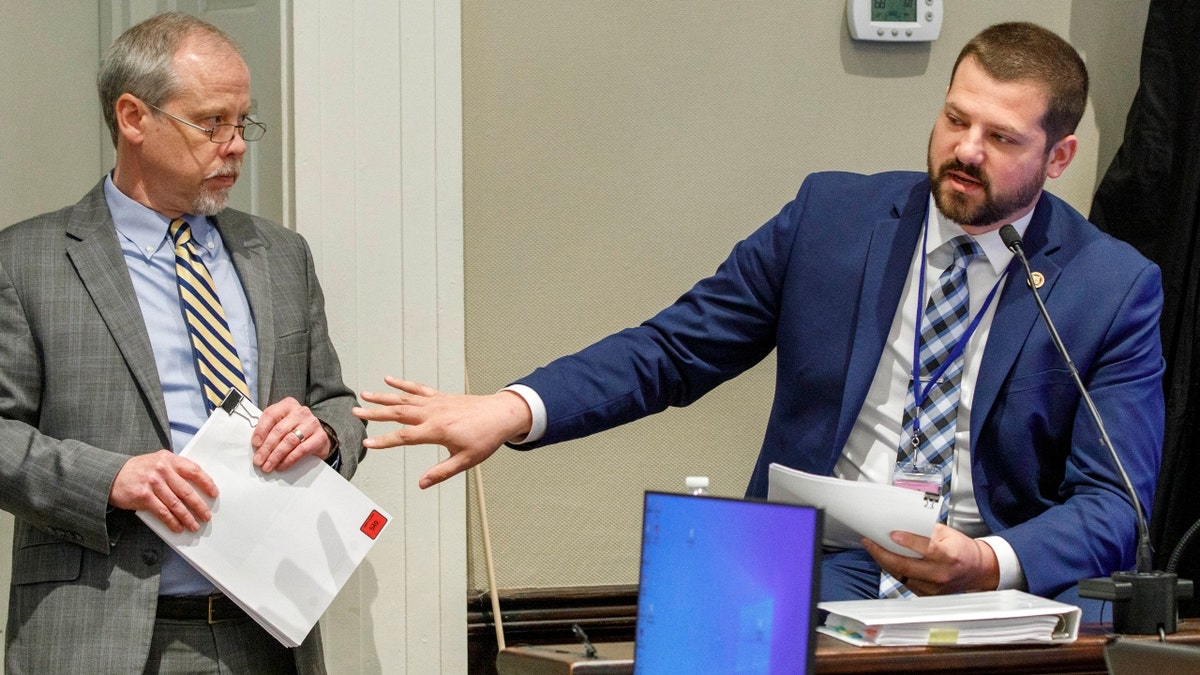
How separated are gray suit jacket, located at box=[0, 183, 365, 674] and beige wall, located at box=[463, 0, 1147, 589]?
2.41 ft

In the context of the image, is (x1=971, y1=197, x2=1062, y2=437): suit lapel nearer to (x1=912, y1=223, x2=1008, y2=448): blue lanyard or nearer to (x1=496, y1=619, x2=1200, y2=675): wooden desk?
(x1=912, y1=223, x2=1008, y2=448): blue lanyard

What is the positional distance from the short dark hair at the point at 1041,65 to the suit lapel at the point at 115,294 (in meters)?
1.40

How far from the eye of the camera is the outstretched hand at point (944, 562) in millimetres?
1629

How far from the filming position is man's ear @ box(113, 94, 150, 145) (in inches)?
89.7

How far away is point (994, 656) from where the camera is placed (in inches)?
55.9

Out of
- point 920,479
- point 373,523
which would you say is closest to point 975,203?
point 920,479

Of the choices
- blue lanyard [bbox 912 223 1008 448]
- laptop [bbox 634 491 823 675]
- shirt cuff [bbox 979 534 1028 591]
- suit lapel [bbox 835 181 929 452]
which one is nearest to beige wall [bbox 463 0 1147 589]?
suit lapel [bbox 835 181 929 452]

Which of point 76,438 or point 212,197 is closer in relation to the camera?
point 76,438

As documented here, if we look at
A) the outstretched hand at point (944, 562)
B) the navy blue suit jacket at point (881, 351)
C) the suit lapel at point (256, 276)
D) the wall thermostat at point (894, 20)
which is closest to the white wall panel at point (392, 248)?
the suit lapel at point (256, 276)

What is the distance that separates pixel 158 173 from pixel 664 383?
0.93 metres

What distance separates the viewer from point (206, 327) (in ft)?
7.22

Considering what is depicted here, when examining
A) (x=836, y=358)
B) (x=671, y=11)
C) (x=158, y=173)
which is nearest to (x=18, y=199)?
(x=158, y=173)

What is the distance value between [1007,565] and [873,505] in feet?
1.09

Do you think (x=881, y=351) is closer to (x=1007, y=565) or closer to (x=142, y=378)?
(x=1007, y=565)
